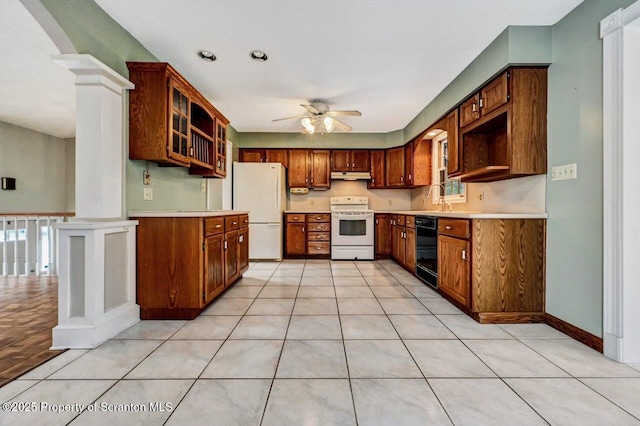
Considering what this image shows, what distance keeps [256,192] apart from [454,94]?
3.29m

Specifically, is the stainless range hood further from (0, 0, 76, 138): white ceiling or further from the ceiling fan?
(0, 0, 76, 138): white ceiling

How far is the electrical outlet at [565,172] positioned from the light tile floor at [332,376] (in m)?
1.18

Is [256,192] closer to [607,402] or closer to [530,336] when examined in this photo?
[530,336]

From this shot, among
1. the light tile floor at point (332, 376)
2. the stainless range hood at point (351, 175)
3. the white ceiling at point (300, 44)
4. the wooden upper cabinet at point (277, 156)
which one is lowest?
the light tile floor at point (332, 376)

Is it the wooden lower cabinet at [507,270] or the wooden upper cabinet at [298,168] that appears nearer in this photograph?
the wooden lower cabinet at [507,270]

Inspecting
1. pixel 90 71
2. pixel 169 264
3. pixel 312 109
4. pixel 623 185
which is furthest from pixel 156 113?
pixel 623 185

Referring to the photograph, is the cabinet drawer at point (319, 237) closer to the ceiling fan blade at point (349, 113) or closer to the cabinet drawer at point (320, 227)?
the cabinet drawer at point (320, 227)

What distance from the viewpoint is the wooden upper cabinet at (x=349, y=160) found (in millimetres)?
5625

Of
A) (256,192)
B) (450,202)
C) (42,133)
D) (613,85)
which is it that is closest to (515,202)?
(613,85)

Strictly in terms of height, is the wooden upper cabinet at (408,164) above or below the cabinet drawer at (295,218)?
above

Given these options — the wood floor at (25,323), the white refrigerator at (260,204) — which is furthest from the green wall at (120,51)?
the white refrigerator at (260,204)

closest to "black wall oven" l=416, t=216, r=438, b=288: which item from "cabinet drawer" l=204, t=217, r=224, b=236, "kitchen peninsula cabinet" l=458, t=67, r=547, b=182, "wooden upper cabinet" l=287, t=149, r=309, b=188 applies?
"kitchen peninsula cabinet" l=458, t=67, r=547, b=182

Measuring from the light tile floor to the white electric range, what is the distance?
2.63 m

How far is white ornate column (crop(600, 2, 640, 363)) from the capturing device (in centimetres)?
173
